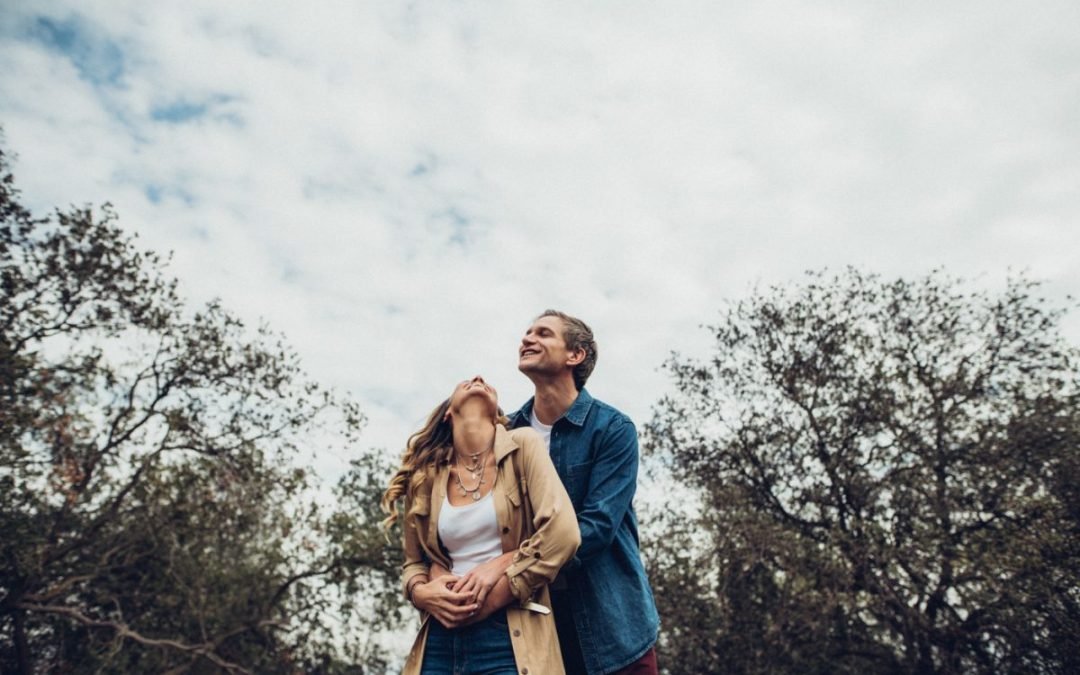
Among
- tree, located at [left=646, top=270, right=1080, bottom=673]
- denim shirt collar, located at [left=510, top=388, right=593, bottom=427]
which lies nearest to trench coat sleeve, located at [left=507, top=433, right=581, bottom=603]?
denim shirt collar, located at [left=510, top=388, right=593, bottom=427]

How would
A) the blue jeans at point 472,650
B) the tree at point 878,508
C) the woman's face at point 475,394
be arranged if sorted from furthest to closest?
the tree at point 878,508 < the woman's face at point 475,394 < the blue jeans at point 472,650

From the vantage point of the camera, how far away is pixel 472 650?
242cm

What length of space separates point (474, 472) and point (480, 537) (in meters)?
0.25

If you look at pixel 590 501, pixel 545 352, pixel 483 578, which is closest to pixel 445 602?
pixel 483 578

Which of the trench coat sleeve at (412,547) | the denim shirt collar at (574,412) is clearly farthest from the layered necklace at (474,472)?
the denim shirt collar at (574,412)

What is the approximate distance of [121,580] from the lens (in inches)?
542

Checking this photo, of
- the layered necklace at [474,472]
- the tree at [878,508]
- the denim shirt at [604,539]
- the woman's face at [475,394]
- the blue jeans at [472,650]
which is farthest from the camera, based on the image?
the tree at [878,508]

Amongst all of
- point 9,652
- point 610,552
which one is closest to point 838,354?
point 610,552

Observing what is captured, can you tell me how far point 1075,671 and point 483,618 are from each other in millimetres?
11280

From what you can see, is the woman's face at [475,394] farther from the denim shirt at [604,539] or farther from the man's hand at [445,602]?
the man's hand at [445,602]

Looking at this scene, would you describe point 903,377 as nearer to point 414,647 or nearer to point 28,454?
point 414,647

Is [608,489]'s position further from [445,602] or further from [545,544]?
[445,602]

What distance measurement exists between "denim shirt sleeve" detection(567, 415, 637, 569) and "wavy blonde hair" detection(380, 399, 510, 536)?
433mm

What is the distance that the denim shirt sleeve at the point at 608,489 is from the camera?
2.60 meters
